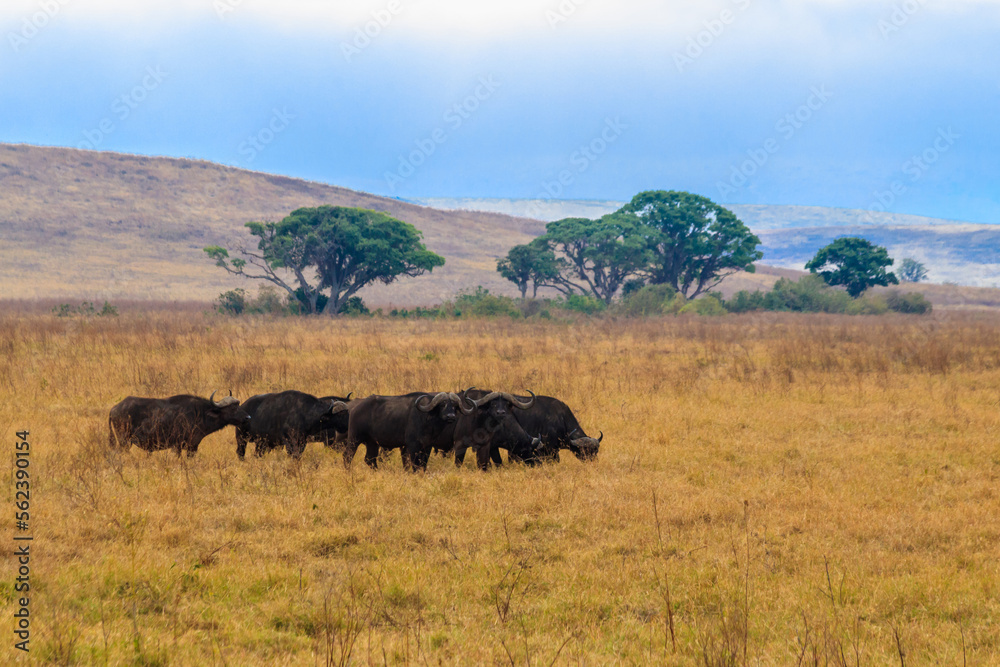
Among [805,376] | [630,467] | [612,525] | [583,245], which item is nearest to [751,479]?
[630,467]

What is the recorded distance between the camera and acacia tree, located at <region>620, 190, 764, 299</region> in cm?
5347

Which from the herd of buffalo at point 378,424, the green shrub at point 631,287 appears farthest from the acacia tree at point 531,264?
the herd of buffalo at point 378,424

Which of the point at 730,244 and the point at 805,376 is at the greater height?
the point at 730,244

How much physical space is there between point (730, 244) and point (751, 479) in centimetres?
4749

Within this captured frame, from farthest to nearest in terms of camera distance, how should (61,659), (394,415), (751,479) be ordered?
(394,415) → (751,479) → (61,659)

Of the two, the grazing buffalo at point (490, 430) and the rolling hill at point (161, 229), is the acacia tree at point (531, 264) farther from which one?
the grazing buffalo at point (490, 430)

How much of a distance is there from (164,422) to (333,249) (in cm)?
3443

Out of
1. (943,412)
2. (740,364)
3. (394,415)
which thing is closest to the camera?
(394,415)

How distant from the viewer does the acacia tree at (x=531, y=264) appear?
53.4 meters

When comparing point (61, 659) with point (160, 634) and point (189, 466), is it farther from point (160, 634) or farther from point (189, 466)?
point (189, 466)

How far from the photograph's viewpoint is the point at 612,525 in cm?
735

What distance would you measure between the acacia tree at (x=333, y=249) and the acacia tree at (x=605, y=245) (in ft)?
39.9

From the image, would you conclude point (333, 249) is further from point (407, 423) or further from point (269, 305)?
point (407, 423)

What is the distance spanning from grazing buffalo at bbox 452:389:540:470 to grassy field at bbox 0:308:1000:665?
0.39 metres
